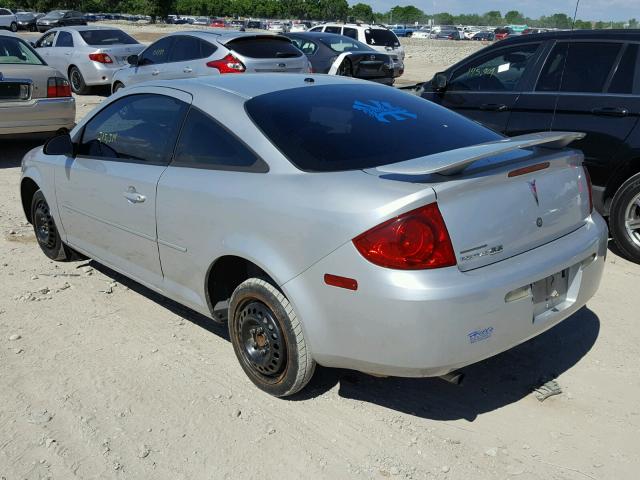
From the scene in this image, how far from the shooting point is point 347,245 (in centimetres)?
296

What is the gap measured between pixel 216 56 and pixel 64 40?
6.34 meters

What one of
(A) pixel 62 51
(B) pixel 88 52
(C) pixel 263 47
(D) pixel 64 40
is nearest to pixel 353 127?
(C) pixel 263 47

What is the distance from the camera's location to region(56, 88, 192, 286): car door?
409 cm

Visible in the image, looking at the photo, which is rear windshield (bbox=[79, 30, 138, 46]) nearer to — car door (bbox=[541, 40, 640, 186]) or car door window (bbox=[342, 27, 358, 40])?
car door window (bbox=[342, 27, 358, 40])

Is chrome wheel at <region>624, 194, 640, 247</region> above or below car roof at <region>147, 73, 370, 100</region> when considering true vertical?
below

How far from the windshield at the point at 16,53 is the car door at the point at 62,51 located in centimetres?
685

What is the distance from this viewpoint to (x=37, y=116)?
8.97 metres

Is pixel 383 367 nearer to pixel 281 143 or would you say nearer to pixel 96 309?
pixel 281 143

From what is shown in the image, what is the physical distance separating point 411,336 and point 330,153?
3.38 feet

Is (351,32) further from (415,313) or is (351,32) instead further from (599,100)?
(415,313)

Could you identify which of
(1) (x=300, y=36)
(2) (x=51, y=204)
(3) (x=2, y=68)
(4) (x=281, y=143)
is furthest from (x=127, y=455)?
(1) (x=300, y=36)

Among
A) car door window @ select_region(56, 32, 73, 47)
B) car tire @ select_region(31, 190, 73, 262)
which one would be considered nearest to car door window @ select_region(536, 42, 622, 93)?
car tire @ select_region(31, 190, 73, 262)

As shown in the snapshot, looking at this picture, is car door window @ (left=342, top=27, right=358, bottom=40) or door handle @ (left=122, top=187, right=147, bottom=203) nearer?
door handle @ (left=122, top=187, right=147, bottom=203)

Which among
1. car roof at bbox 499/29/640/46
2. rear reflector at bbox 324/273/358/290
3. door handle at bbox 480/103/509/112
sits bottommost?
rear reflector at bbox 324/273/358/290
